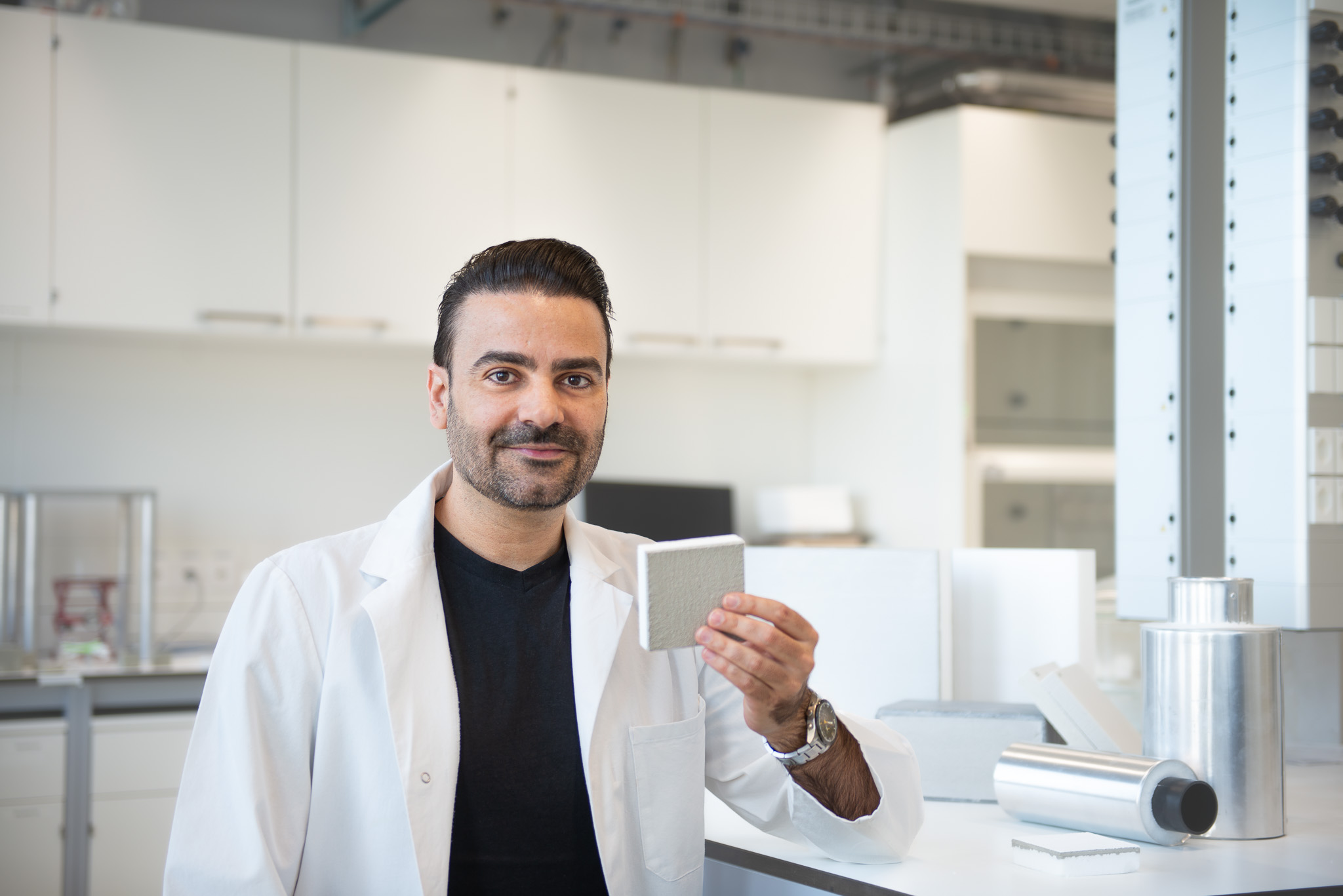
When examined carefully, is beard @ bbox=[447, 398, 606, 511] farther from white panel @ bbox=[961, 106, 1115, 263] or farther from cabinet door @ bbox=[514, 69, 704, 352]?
white panel @ bbox=[961, 106, 1115, 263]

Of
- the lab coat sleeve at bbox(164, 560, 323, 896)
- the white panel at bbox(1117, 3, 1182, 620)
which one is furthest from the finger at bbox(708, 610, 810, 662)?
the white panel at bbox(1117, 3, 1182, 620)

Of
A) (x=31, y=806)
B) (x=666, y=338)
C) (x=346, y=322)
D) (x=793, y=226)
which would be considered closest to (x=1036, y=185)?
(x=793, y=226)

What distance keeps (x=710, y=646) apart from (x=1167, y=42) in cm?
151

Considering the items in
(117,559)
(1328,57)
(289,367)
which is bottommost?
(117,559)

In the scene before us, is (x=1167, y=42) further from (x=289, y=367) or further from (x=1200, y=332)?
(x=289, y=367)

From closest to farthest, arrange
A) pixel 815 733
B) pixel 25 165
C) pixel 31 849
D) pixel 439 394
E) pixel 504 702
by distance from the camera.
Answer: pixel 815 733, pixel 504 702, pixel 439 394, pixel 31 849, pixel 25 165

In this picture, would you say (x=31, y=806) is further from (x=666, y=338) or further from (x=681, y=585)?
(x=681, y=585)

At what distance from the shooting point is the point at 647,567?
1118 mm

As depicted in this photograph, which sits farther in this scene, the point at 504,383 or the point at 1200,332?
the point at 1200,332

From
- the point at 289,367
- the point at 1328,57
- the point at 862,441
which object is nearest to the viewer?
the point at 1328,57

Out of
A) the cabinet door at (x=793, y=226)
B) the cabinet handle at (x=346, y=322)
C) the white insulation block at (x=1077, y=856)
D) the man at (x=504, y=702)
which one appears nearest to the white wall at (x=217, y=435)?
the cabinet handle at (x=346, y=322)

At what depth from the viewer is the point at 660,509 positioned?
3730 millimetres

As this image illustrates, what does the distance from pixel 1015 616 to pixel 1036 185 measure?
7.12 feet

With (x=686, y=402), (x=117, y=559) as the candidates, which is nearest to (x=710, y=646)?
(x=117, y=559)
